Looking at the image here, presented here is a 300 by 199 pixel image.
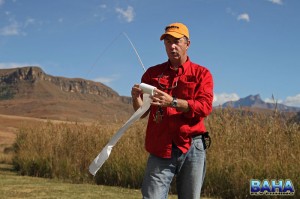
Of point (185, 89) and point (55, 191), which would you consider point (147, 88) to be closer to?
point (185, 89)

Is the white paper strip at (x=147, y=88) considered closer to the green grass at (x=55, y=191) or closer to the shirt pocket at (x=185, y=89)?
the shirt pocket at (x=185, y=89)

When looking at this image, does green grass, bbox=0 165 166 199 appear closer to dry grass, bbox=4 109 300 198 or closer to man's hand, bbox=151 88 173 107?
dry grass, bbox=4 109 300 198

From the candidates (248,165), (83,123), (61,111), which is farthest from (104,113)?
(61,111)

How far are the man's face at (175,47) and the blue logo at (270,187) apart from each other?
13.5 feet

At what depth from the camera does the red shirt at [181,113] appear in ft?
9.95

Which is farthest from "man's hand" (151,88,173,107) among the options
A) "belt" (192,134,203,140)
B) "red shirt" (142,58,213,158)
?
"belt" (192,134,203,140)

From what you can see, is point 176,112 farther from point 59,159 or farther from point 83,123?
point 83,123

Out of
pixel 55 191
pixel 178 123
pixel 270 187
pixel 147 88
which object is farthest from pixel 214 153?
pixel 147 88

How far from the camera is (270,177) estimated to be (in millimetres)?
6805

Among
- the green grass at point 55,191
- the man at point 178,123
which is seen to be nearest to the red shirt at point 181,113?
the man at point 178,123

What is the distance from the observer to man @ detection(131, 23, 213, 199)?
3.02 meters

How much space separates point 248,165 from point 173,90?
4.42 metres

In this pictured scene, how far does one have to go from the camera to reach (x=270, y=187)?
22.0ft

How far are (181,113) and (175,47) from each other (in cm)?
49
